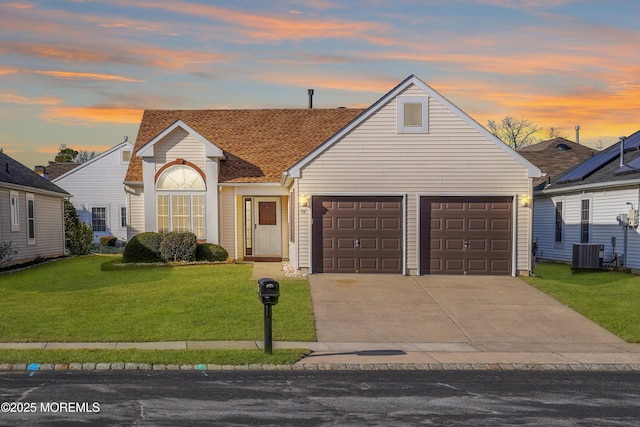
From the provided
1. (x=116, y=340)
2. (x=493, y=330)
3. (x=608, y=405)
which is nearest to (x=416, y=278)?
(x=493, y=330)

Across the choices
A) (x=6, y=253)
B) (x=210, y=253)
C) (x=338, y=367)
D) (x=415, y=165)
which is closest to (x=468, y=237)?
(x=415, y=165)

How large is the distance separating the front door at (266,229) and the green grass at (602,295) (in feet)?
33.3

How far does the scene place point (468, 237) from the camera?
2145 cm

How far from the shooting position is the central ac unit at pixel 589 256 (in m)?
24.3

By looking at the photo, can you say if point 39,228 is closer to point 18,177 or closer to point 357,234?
point 18,177

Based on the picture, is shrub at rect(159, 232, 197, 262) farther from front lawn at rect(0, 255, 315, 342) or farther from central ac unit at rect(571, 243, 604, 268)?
central ac unit at rect(571, 243, 604, 268)

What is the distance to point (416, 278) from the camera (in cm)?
2080

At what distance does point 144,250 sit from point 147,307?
821 cm

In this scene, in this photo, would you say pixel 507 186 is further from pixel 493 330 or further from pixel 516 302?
pixel 493 330

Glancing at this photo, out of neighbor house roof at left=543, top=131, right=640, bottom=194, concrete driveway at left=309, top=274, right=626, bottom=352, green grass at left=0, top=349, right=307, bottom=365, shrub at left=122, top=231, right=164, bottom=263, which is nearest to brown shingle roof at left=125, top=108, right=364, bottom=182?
shrub at left=122, top=231, right=164, bottom=263

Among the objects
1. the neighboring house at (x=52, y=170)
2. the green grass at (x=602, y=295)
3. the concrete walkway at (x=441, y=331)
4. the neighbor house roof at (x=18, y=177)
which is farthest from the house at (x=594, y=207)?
the neighboring house at (x=52, y=170)

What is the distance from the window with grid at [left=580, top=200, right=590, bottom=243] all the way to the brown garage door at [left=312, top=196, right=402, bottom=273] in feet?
32.4

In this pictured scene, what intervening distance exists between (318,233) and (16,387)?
42.5 ft

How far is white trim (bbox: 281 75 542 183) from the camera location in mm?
21484
